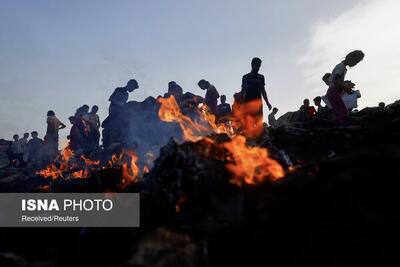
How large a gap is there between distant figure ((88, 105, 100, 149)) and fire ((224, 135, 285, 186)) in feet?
34.5

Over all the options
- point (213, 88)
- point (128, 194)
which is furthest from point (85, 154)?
point (128, 194)

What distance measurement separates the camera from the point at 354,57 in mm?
10070

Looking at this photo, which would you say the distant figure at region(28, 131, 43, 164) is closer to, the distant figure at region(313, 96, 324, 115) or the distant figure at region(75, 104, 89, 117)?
the distant figure at region(75, 104, 89, 117)

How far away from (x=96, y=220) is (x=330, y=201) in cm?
459

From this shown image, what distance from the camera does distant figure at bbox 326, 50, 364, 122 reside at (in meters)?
10.1

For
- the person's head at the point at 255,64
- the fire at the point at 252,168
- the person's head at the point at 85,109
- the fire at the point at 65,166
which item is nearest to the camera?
the fire at the point at 252,168

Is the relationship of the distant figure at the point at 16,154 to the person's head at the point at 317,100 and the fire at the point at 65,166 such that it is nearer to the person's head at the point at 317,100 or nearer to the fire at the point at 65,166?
the fire at the point at 65,166

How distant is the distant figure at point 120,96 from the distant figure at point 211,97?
2769 millimetres

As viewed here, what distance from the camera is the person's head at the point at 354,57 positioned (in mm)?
10015

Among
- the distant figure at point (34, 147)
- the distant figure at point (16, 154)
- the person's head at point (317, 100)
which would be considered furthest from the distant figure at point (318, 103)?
the distant figure at point (16, 154)

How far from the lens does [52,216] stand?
780 cm

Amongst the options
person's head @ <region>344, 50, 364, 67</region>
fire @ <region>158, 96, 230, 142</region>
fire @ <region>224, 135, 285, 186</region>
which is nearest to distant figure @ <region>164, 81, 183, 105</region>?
fire @ <region>158, 96, 230, 142</region>

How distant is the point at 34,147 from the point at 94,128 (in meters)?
4.25

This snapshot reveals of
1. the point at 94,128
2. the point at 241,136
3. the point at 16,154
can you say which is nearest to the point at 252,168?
the point at 241,136
